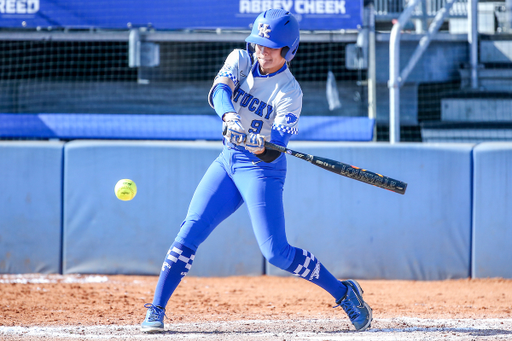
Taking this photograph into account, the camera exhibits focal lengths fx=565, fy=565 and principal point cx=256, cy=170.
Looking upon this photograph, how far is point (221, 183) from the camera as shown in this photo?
3.23 metres

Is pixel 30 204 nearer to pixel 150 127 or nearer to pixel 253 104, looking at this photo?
pixel 150 127

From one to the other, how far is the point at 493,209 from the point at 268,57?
3118mm

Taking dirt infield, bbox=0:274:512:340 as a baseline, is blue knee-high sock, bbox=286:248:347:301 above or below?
above

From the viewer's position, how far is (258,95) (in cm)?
324

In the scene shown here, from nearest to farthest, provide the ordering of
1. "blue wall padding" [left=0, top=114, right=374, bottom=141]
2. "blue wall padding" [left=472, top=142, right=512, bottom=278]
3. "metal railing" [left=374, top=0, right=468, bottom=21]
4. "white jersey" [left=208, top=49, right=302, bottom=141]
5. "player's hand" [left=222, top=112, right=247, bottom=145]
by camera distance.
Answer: "player's hand" [left=222, top=112, right=247, bottom=145], "white jersey" [left=208, top=49, right=302, bottom=141], "blue wall padding" [left=472, top=142, right=512, bottom=278], "blue wall padding" [left=0, top=114, right=374, bottom=141], "metal railing" [left=374, top=0, right=468, bottom=21]

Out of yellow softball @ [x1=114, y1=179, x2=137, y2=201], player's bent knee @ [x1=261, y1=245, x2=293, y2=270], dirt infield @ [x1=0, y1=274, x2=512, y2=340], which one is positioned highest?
yellow softball @ [x1=114, y1=179, x2=137, y2=201]

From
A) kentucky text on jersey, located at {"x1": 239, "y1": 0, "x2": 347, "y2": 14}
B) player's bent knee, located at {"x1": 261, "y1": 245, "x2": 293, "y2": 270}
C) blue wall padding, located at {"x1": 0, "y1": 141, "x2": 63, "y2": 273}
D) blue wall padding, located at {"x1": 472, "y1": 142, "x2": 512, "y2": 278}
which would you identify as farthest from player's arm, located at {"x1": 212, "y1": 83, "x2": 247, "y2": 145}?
kentucky text on jersey, located at {"x1": 239, "y1": 0, "x2": 347, "y2": 14}

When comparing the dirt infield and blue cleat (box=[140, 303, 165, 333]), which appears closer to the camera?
blue cleat (box=[140, 303, 165, 333])

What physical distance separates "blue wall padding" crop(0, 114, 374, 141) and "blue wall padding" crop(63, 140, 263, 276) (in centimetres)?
72

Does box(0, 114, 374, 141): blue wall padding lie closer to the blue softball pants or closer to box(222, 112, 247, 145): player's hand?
the blue softball pants

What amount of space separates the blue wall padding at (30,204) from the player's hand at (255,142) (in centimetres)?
296

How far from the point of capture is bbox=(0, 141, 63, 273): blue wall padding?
17.5 feet

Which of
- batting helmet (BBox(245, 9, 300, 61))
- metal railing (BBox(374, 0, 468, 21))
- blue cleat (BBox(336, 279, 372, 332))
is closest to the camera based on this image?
batting helmet (BBox(245, 9, 300, 61))

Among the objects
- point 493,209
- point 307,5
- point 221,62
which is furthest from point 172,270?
point 221,62
